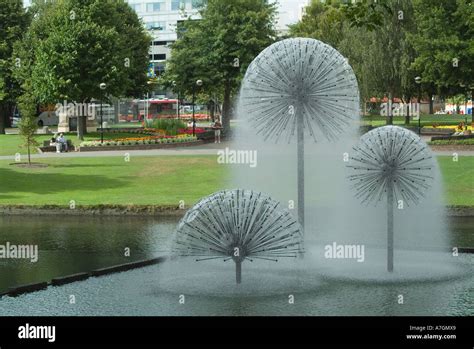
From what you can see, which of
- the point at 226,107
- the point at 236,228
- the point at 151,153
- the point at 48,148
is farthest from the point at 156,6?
the point at 236,228

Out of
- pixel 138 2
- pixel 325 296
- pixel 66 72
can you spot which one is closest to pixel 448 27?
pixel 66 72

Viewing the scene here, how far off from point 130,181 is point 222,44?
32.2 m

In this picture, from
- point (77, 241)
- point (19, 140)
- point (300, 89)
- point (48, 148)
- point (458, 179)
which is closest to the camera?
point (300, 89)

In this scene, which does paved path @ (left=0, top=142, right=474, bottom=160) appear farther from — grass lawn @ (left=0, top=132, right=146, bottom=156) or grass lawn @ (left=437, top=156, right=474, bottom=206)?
grass lawn @ (left=437, top=156, right=474, bottom=206)

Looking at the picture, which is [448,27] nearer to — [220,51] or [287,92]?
[220,51]

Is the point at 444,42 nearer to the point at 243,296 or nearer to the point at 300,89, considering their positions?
the point at 300,89

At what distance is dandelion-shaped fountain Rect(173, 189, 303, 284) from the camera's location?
16391 mm

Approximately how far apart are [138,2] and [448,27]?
10365 centimetres

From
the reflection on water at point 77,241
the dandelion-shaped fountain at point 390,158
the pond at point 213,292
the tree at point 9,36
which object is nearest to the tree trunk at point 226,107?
the tree at point 9,36

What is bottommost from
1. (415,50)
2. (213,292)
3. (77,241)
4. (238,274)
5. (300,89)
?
(77,241)

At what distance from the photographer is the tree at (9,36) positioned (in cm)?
7312

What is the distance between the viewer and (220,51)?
227ft

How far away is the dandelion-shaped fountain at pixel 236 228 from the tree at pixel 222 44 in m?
52.0

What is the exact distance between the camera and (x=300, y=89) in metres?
20.0
